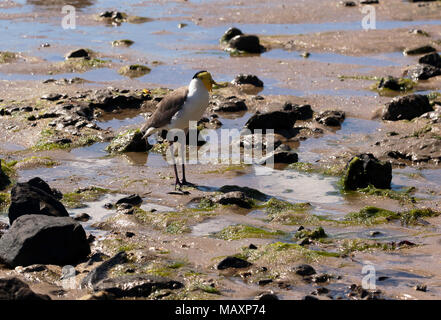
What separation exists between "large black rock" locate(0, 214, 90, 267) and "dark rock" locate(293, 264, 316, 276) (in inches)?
94.9

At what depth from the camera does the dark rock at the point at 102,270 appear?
7.17 metres

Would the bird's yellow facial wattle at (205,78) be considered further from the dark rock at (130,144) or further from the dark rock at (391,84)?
the dark rock at (391,84)

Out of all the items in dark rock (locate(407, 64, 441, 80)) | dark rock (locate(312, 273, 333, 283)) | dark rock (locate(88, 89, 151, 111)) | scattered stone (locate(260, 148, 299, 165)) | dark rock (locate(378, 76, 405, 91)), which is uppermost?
dark rock (locate(407, 64, 441, 80))

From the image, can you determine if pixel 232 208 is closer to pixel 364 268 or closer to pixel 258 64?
pixel 364 268

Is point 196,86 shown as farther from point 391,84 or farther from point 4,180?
point 391,84

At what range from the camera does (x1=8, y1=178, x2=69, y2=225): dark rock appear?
866 centimetres

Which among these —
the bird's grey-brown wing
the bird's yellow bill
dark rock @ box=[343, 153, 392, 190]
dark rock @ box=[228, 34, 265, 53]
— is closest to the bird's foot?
the bird's grey-brown wing

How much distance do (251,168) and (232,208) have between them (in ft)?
7.03

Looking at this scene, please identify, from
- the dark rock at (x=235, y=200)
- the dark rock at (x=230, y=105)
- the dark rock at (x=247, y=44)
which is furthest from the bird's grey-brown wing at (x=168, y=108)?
the dark rock at (x=247, y=44)

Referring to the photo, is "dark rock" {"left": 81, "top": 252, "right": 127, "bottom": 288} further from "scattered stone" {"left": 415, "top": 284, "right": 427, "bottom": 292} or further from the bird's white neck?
the bird's white neck

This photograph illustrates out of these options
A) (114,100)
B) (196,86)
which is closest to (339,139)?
(196,86)

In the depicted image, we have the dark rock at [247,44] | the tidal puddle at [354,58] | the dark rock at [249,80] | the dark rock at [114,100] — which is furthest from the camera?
the dark rock at [247,44]

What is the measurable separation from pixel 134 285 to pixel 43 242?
4.61 ft

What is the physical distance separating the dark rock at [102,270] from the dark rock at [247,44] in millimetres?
13892
